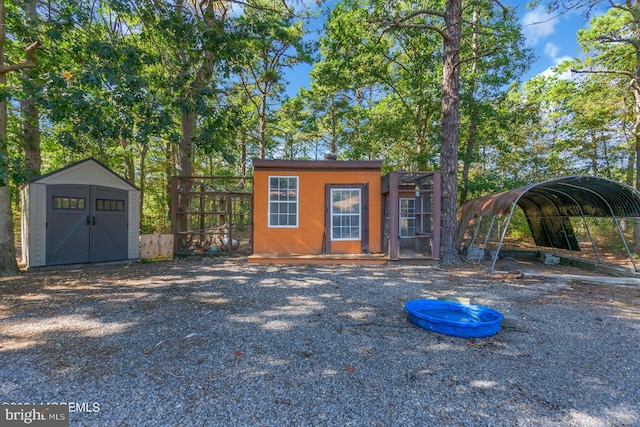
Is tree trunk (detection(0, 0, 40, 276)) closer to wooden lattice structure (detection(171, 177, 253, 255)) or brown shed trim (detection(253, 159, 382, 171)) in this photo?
wooden lattice structure (detection(171, 177, 253, 255))

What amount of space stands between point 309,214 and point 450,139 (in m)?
4.28

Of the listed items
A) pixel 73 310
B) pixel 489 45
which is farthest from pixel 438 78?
pixel 73 310

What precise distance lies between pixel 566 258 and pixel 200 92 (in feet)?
34.7

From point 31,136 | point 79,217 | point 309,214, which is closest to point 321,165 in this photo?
point 309,214

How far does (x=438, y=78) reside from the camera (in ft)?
34.2

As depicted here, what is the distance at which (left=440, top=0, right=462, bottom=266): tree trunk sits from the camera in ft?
24.0

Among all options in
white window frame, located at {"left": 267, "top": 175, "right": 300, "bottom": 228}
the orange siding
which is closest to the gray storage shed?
the orange siding

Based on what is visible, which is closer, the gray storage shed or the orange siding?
the gray storage shed

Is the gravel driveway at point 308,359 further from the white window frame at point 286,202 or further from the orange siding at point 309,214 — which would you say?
the white window frame at point 286,202

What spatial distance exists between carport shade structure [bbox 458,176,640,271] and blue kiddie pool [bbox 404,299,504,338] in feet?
10.3

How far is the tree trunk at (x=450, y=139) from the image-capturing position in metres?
7.30

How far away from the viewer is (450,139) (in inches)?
292

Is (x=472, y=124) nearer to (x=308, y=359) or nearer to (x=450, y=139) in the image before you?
(x=450, y=139)

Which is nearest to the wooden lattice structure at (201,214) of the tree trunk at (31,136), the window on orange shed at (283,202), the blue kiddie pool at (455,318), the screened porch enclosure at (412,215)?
the window on orange shed at (283,202)
